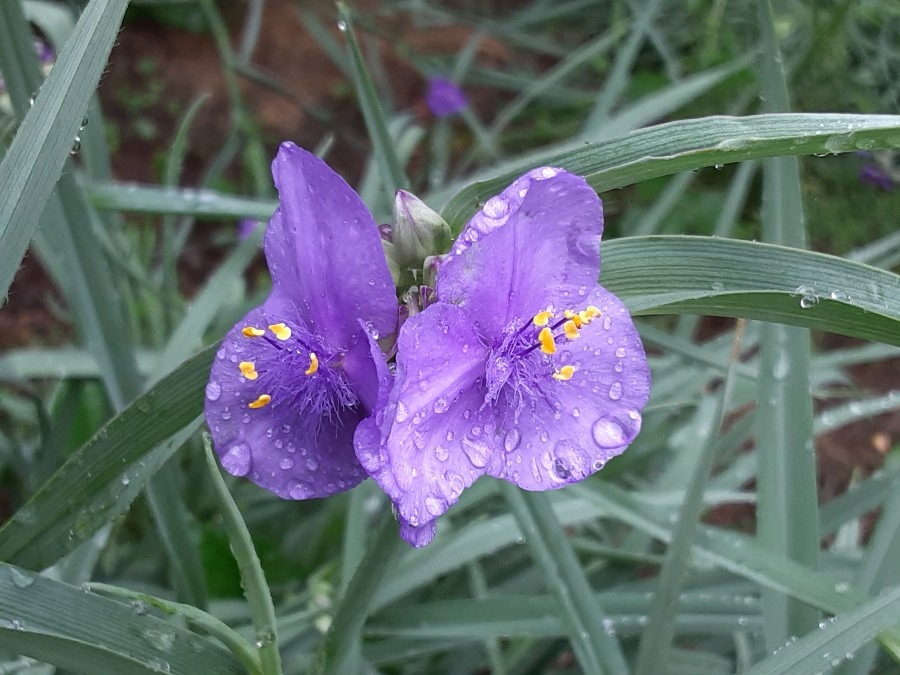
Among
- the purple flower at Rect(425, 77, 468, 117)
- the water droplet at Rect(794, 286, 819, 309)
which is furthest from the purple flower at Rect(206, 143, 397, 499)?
the purple flower at Rect(425, 77, 468, 117)

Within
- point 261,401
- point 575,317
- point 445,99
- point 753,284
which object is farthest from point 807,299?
point 445,99

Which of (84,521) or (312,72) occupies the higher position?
(312,72)

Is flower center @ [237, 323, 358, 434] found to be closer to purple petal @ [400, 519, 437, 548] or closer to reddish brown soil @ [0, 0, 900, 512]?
purple petal @ [400, 519, 437, 548]

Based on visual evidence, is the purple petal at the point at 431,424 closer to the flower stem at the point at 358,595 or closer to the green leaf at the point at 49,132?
the flower stem at the point at 358,595

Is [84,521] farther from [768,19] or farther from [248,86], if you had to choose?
[248,86]

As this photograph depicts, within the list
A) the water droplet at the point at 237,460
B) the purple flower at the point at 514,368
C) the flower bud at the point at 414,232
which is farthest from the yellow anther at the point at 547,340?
the water droplet at the point at 237,460

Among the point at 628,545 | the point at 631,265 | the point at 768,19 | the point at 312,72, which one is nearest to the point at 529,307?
the point at 631,265
